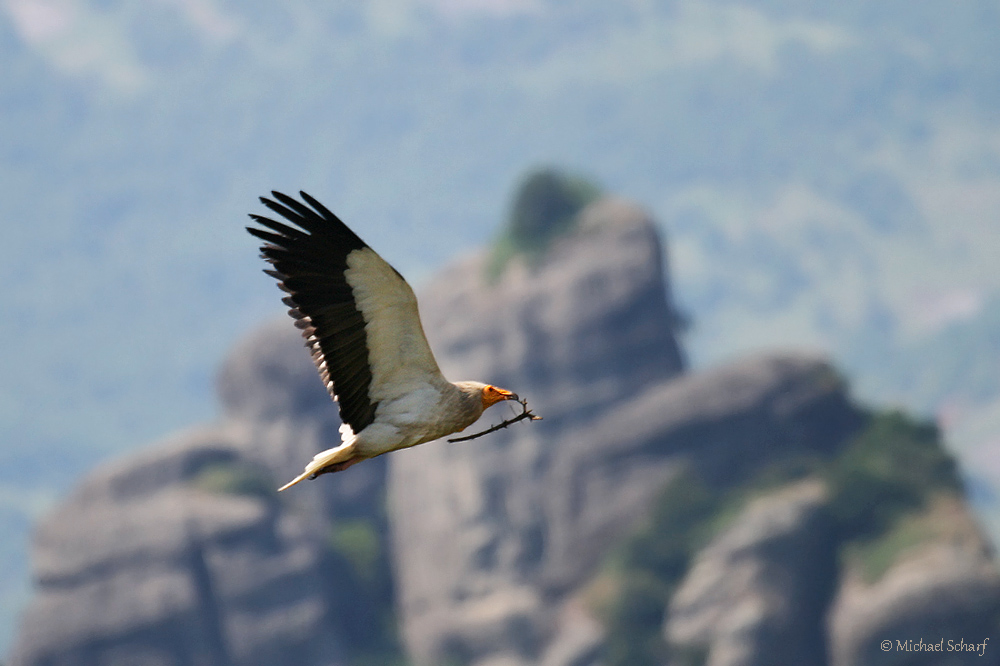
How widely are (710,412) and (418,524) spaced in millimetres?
26724

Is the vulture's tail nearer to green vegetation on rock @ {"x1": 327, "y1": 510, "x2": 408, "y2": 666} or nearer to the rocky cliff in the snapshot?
the rocky cliff

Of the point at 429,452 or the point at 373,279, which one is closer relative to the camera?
the point at 373,279

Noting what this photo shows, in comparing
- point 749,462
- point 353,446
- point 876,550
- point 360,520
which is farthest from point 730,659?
point 353,446

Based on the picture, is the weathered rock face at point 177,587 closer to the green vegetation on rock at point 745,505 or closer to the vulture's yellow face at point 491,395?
the green vegetation on rock at point 745,505

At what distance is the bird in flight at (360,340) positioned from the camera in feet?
56.2

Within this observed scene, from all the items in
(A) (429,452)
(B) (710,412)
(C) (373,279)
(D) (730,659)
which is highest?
(A) (429,452)

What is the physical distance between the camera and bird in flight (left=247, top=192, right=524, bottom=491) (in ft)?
56.2

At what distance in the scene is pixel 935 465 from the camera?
331 feet

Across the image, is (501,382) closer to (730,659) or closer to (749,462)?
(749,462)

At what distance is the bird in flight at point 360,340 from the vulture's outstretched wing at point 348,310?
0.01 meters

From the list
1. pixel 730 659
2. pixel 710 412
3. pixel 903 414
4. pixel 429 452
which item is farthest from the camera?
pixel 429 452

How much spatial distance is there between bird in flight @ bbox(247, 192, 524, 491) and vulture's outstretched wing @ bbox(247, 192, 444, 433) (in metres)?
0.01

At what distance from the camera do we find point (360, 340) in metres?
17.4

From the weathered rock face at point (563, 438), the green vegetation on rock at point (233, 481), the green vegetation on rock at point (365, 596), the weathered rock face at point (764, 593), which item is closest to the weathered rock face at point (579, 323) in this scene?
the weathered rock face at point (563, 438)
